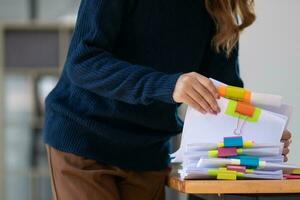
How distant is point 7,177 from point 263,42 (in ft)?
10.3

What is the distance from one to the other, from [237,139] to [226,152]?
0.11 feet

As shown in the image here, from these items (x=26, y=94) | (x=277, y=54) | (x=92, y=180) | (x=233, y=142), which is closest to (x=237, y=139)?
(x=233, y=142)

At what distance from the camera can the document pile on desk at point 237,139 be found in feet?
3.62

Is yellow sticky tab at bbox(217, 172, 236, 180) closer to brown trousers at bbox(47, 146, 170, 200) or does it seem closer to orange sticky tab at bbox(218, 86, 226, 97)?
orange sticky tab at bbox(218, 86, 226, 97)

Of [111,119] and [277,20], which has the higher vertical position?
[277,20]

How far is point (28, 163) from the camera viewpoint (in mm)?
4703

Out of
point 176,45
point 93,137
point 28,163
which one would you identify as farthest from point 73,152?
point 28,163

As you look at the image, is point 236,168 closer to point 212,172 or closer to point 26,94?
point 212,172

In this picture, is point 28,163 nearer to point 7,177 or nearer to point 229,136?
point 7,177

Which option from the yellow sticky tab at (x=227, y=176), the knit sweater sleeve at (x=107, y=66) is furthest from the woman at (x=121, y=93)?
the yellow sticky tab at (x=227, y=176)

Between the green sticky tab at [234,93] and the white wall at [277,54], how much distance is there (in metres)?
0.72

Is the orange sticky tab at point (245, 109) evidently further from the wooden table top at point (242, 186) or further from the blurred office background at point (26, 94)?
the blurred office background at point (26, 94)

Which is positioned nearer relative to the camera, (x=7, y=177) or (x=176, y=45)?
(x=176, y=45)

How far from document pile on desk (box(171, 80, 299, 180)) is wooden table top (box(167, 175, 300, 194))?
0.03 m
